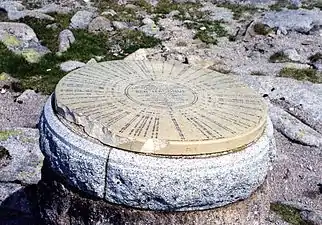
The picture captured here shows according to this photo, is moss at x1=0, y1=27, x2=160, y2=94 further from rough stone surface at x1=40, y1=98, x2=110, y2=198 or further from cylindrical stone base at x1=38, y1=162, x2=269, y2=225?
rough stone surface at x1=40, y1=98, x2=110, y2=198

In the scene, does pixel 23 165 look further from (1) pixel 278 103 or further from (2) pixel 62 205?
(1) pixel 278 103

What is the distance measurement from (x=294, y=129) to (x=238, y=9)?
275 inches

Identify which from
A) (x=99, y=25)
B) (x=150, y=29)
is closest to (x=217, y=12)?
(x=150, y=29)

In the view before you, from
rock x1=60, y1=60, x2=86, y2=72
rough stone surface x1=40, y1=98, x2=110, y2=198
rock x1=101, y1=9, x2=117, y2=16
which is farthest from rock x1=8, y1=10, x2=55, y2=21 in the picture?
rough stone surface x1=40, y1=98, x2=110, y2=198

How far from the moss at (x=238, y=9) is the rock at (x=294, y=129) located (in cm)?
583

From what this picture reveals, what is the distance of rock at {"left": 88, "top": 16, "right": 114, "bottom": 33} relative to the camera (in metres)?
13.9

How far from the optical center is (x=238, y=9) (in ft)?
53.3

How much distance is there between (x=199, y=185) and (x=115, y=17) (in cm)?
1031

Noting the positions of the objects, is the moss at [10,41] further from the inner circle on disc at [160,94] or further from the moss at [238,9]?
the inner circle on disc at [160,94]

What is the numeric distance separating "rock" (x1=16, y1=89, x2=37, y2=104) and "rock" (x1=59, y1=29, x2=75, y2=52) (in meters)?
1.94

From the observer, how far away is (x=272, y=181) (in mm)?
8617

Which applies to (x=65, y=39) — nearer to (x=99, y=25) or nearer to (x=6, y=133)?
(x=99, y=25)

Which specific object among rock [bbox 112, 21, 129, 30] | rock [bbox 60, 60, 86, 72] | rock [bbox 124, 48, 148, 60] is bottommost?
rock [bbox 112, 21, 129, 30]

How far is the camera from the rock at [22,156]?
782 centimetres
